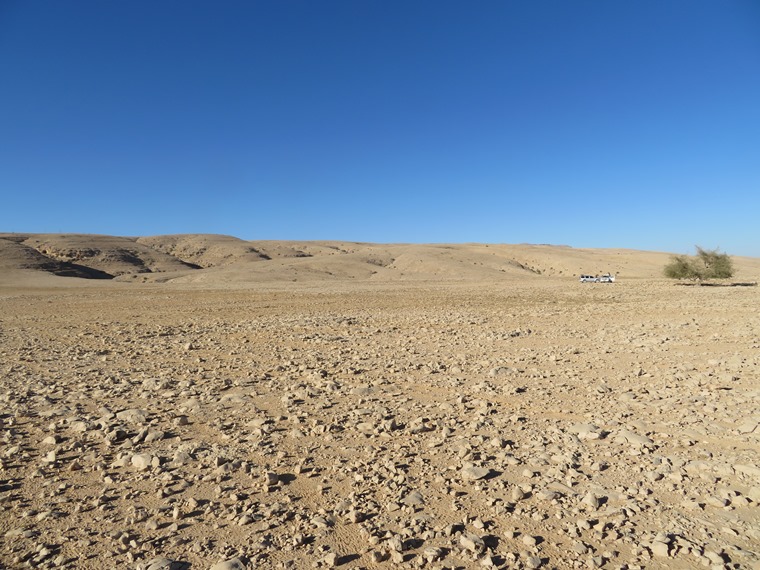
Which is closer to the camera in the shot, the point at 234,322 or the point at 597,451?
the point at 597,451

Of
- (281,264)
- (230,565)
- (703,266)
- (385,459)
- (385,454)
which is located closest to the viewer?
(230,565)

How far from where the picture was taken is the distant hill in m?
59.4

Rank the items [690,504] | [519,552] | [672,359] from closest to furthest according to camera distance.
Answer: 1. [519,552]
2. [690,504]
3. [672,359]

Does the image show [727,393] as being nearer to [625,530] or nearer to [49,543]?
[625,530]

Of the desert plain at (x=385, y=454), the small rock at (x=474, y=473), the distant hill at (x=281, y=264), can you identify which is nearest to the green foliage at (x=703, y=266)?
the distant hill at (x=281, y=264)

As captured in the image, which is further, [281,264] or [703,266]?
[281,264]

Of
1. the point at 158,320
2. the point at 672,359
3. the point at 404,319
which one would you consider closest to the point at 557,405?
the point at 672,359

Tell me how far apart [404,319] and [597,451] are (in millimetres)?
11871

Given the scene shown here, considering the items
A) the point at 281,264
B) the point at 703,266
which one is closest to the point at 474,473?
the point at 703,266

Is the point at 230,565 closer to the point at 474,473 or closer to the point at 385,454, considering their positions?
the point at 385,454

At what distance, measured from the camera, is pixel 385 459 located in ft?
Result: 15.5

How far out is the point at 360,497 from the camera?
4016mm

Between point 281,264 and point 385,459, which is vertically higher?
point 281,264

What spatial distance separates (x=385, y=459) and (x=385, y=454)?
14 centimetres
